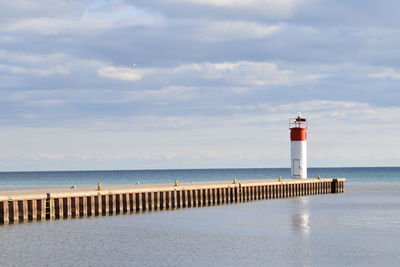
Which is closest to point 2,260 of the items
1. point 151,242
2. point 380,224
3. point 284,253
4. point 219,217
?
point 151,242

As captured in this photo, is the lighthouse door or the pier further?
the lighthouse door

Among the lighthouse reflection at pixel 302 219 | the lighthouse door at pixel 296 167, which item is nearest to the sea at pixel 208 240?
the lighthouse reflection at pixel 302 219

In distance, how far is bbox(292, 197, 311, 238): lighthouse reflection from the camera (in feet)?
167

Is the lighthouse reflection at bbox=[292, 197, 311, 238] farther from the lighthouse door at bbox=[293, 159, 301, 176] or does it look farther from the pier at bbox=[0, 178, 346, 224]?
the lighthouse door at bbox=[293, 159, 301, 176]

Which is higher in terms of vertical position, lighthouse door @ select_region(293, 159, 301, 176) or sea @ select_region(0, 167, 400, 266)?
lighthouse door @ select_region(293, 159, 301, 176)

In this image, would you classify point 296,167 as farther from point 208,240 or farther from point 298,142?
point 208,240

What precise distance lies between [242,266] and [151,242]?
9.28m

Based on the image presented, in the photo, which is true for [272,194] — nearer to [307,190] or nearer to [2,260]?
[307,190]

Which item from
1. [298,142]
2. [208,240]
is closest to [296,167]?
[298,142]

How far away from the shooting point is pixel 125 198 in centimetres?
6006

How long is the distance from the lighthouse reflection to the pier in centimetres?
437

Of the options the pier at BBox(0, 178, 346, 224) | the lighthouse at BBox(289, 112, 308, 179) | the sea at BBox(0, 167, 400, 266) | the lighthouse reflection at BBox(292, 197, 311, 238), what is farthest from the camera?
the lighthouse at BBox(289, 112, 308, 179)

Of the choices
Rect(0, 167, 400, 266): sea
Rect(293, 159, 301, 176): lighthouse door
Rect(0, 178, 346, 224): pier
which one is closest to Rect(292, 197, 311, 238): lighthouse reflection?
Rect(0, 167, 400, 266): sea

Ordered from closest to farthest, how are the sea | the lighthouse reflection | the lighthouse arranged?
1. the sea
2. the lighthouse reflection
3. the lighthouse
